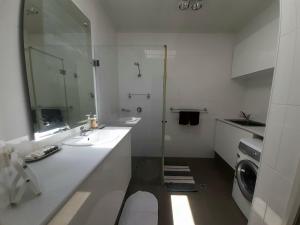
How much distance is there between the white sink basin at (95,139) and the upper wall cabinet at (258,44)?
207cm

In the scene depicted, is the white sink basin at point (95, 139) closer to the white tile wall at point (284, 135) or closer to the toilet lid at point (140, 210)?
the toilet lid at point (140, 210)

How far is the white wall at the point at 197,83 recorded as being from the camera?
9.43 ft

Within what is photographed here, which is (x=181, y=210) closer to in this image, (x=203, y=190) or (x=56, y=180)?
(x=203, y=190)

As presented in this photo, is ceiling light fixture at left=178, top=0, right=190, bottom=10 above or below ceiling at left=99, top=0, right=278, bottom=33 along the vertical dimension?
below

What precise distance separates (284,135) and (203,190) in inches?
59.8

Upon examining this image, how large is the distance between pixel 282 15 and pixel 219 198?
6.78 ft

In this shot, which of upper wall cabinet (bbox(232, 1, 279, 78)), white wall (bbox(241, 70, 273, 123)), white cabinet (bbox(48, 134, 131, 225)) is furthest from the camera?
white wall (bbox(241, 70, 273, 123))

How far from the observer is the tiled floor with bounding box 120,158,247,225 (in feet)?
5.38

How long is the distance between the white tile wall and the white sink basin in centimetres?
131

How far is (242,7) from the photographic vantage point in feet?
6.62

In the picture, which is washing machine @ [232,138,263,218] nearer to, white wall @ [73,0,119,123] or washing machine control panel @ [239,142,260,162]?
washing machine control panel @ [239,142,260,162]

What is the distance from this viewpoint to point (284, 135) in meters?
0.94

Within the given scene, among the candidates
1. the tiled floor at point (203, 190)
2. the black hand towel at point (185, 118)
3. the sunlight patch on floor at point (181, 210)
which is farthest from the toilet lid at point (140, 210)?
the black hand towel at point (185, 118)

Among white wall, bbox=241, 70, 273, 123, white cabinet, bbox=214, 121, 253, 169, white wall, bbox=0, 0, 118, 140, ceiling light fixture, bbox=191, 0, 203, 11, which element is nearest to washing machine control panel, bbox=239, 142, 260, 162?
white cabinet, bbox=214, 121, 253, 169
